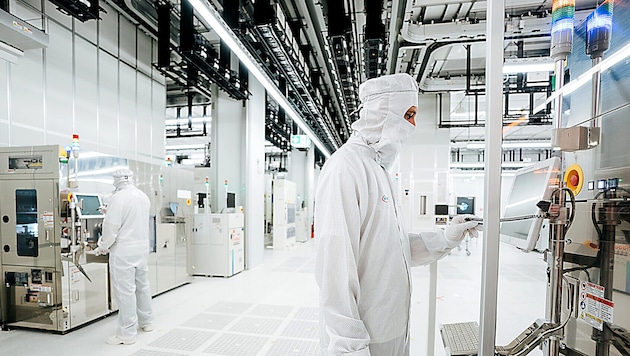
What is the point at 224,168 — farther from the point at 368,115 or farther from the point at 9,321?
the point at 368,115

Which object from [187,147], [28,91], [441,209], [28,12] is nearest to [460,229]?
[28,91]

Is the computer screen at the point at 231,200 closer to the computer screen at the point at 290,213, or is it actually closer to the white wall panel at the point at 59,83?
the white wall panel at the point at 59,83

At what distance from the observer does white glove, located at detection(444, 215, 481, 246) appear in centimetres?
149

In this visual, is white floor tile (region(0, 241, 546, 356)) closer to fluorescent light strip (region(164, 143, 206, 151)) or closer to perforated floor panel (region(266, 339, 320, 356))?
perforated floor panel (region(266, 339, 320, 356))

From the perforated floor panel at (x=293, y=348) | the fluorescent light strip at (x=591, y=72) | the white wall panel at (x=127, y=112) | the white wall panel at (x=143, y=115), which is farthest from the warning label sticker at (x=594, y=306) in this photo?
the white wall panel at (x=143, y=115)

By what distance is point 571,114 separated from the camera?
169cm

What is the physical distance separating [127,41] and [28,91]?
197 cm

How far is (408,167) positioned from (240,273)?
467cm

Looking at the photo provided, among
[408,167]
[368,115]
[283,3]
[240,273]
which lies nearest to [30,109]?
[283,3]

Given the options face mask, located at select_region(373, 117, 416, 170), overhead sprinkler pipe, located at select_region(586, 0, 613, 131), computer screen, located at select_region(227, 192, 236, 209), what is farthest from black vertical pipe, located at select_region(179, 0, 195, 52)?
overhead sprinkler pipe, located at select_region(586, 0, 613, 131)

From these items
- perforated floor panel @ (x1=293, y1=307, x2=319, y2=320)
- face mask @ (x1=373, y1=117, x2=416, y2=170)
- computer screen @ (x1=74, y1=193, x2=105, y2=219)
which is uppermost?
face mask @ (x1=373, y1=117, x2=416, y2=170)

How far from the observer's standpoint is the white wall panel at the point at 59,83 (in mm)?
4156

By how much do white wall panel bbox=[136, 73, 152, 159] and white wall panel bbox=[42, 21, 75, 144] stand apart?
46.4 inches

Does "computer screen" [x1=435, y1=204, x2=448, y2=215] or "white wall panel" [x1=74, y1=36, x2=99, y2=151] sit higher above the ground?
"white wall panel" [x1=74, y1=36, x2=99, y2=151]
